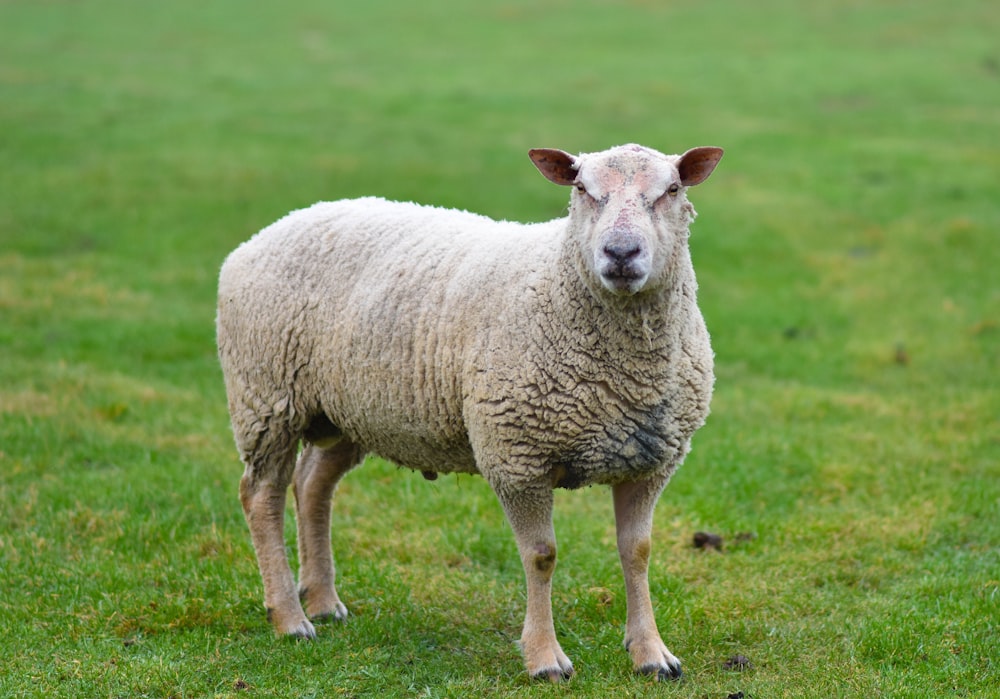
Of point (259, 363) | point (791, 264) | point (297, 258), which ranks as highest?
point (297, 258)

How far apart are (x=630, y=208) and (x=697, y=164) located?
453 millimetres

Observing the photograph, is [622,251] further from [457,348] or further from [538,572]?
[538,572]

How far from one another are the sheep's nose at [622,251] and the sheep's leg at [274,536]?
2.15 meters

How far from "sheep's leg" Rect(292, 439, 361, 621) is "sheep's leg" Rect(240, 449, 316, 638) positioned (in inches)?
6.9

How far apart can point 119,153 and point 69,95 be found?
538 cm

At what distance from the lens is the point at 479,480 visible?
8.14 m

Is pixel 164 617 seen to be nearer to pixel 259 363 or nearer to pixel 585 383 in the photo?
pixel 259 363

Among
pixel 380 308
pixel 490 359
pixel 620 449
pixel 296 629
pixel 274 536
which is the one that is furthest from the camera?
pixel 274 536

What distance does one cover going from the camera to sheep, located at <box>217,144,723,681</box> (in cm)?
507

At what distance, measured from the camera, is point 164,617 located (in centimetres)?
593

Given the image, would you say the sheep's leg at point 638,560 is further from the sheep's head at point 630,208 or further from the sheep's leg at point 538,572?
the sheep's head at point 630,208

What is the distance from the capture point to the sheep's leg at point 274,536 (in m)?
5.89

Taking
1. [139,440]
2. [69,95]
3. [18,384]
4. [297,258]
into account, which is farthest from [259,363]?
[69,95]

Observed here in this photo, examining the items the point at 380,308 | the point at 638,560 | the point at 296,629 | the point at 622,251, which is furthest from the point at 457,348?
the point at 296,629
